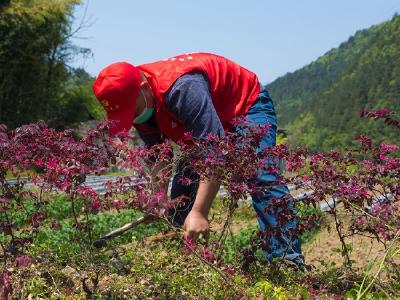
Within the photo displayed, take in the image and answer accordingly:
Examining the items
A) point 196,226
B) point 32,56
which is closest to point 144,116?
point 196,226

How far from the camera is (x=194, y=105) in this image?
272cm

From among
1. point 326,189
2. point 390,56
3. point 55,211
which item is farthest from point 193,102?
point 390,56

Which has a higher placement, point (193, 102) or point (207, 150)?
point (193, 102)

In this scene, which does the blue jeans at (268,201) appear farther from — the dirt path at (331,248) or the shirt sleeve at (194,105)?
the dirt path at (331,248)

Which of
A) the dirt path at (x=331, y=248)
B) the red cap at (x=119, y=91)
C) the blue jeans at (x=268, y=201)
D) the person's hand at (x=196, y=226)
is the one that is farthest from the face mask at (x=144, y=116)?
the dirt path at (x=331, y=248)

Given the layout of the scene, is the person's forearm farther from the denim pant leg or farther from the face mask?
the face mask

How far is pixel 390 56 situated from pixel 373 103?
12.5 m

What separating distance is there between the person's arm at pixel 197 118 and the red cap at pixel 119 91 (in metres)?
0.20

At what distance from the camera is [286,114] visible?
5453 inches

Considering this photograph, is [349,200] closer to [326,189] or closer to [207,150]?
[326,189]

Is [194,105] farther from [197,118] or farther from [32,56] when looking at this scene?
[32,56]

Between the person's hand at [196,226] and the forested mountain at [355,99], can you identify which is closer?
the person's hand at [196,226]

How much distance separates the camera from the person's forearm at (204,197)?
2.61 m

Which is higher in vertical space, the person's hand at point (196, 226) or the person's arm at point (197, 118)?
the person's arm at point (197, 118)
